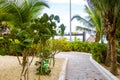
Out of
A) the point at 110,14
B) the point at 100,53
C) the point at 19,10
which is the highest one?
the point at 19,10

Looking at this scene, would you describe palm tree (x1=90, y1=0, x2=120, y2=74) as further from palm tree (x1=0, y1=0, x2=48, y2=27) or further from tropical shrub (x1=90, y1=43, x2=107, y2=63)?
tropical shrub (x1=90, y1=43, x2=107, y2=63)

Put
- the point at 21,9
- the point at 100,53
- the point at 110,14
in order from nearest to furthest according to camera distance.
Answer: the point at 21,9
the point at 110,14
the point at 100,53

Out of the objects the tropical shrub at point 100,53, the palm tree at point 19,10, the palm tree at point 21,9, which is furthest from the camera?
the tropical shrub at point 100,53

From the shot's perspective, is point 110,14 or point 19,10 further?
point 110,14

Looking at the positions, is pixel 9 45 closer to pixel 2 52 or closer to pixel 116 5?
pixel 2 52

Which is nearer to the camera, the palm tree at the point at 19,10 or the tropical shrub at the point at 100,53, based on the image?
the palm tree at the point at 19,10

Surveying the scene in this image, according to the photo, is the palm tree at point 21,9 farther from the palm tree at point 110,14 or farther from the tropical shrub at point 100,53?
the tropical shrub at point 100,53

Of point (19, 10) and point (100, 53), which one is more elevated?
point (19, 10)

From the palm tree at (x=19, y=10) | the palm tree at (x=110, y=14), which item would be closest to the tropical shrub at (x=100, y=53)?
the palm tree at (x=110, y=14)

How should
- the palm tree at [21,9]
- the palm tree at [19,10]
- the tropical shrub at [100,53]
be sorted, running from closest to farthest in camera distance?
the palm tree at [19,10] < the palm tree at [21,9] < the tropical shrub at [100,53]

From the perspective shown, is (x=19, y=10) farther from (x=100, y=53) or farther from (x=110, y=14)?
(x=100, y=53)

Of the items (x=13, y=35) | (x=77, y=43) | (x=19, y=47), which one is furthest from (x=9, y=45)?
(x=77, y=43)

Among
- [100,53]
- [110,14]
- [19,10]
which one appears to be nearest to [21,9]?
[19,10]

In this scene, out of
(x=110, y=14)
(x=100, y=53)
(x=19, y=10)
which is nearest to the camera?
(x=19, y=10)
